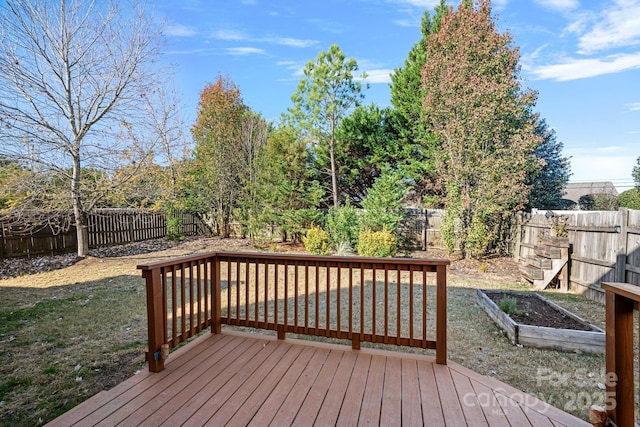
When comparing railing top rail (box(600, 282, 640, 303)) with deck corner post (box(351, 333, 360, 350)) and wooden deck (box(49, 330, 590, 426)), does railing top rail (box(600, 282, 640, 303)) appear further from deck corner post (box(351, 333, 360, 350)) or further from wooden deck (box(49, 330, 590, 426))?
deck corner post (box(351, 333, 360, 350))

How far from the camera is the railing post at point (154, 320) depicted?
7.72ft

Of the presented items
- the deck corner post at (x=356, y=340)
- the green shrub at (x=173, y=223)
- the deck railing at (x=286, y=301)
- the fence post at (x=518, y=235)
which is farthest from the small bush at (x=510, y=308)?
the green shrub at (x=173, y=223)

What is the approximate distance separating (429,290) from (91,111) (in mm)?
8739

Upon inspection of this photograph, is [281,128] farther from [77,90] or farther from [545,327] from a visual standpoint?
[545,327]

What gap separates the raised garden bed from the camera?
310 centimetres

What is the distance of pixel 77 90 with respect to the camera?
24.3 ft

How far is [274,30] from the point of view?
736 centimetres

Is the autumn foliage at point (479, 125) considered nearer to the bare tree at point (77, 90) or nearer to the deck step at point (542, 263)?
the deck step at point (542, 263)

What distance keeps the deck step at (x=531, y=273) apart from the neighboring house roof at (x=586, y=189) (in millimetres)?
14644

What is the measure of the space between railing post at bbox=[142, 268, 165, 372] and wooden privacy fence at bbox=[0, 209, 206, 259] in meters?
7.18

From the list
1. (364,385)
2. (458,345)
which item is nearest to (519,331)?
(458,345)

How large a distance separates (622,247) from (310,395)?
5176mm

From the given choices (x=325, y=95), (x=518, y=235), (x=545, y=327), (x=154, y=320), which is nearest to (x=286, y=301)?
(x=154, y=320)

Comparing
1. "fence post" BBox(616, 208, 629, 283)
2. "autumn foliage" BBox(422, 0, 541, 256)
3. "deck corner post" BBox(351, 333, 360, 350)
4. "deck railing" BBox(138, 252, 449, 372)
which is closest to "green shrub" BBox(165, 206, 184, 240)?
"deck railing" BBox(138, 252, 449, 372)
